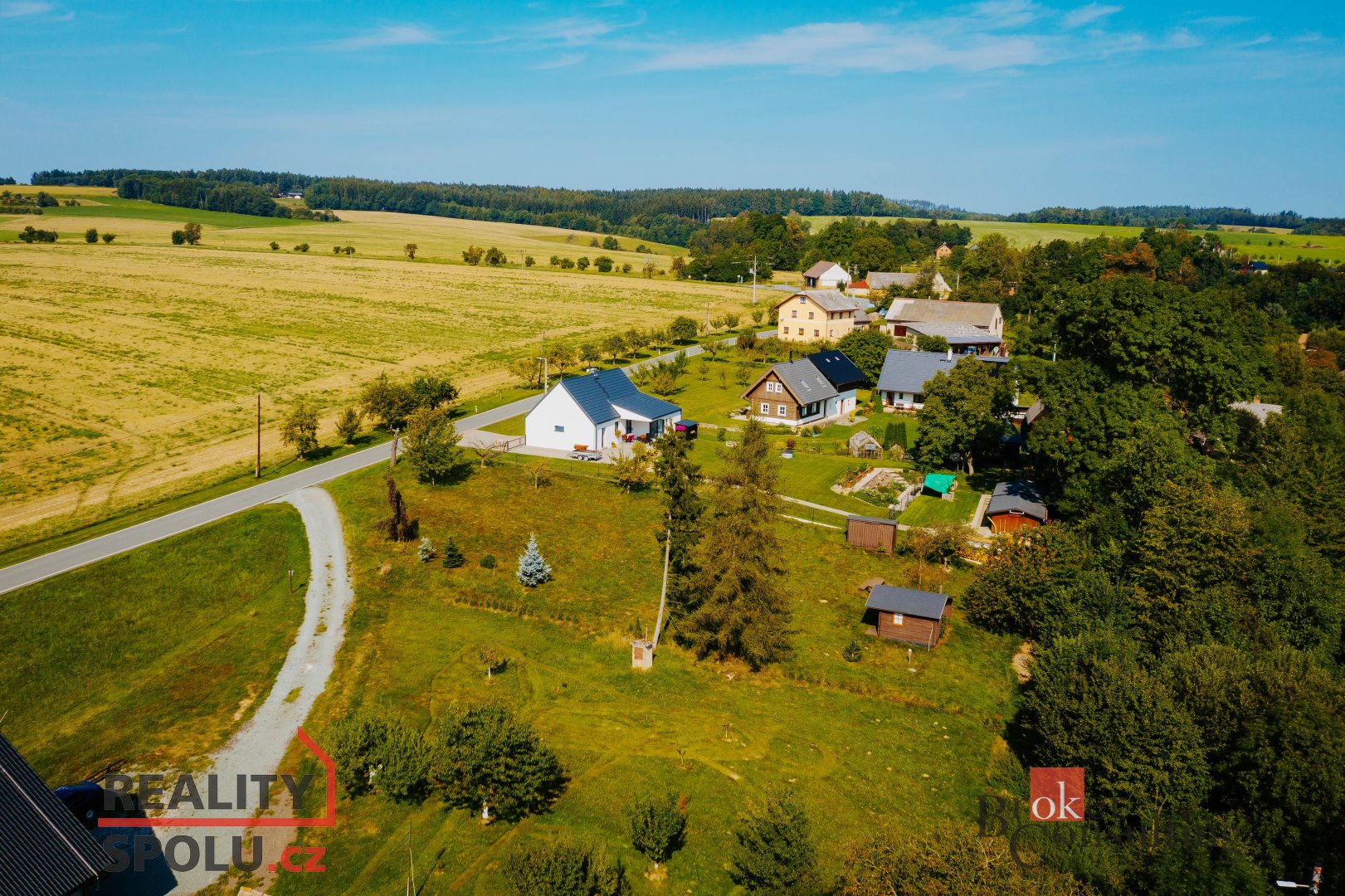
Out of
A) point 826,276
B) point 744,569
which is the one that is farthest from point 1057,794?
point 826,276

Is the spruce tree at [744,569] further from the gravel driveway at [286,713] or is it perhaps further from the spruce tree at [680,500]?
the gravel driveway at [286,713]

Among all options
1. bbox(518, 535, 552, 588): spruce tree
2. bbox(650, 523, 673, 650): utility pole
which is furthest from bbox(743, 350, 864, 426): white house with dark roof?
bbox(518, 535, 552, 588): spruce tree

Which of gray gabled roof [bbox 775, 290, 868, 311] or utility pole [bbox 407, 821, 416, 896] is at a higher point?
gray gabled roof [bbox 775, 290, 868, 311]

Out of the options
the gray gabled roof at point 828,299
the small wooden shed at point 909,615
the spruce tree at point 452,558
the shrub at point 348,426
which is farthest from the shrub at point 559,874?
the gray gabled roof at point 828,299

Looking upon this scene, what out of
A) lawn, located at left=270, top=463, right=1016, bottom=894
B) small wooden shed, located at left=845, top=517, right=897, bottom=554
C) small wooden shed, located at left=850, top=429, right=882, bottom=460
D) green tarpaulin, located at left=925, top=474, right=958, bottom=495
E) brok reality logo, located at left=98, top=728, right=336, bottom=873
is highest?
small wooden shed, located at left=850, top=429, right=882, bottom=460

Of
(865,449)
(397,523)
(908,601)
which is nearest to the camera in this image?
(908,601)

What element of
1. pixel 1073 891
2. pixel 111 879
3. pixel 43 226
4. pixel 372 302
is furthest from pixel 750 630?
pixel 43 226

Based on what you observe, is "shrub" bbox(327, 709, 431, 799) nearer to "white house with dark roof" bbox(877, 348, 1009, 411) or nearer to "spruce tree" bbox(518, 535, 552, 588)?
"spruce tree" bbox(518, 535, 552, 588)

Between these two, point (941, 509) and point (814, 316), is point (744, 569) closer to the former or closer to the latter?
point (941, 509)
